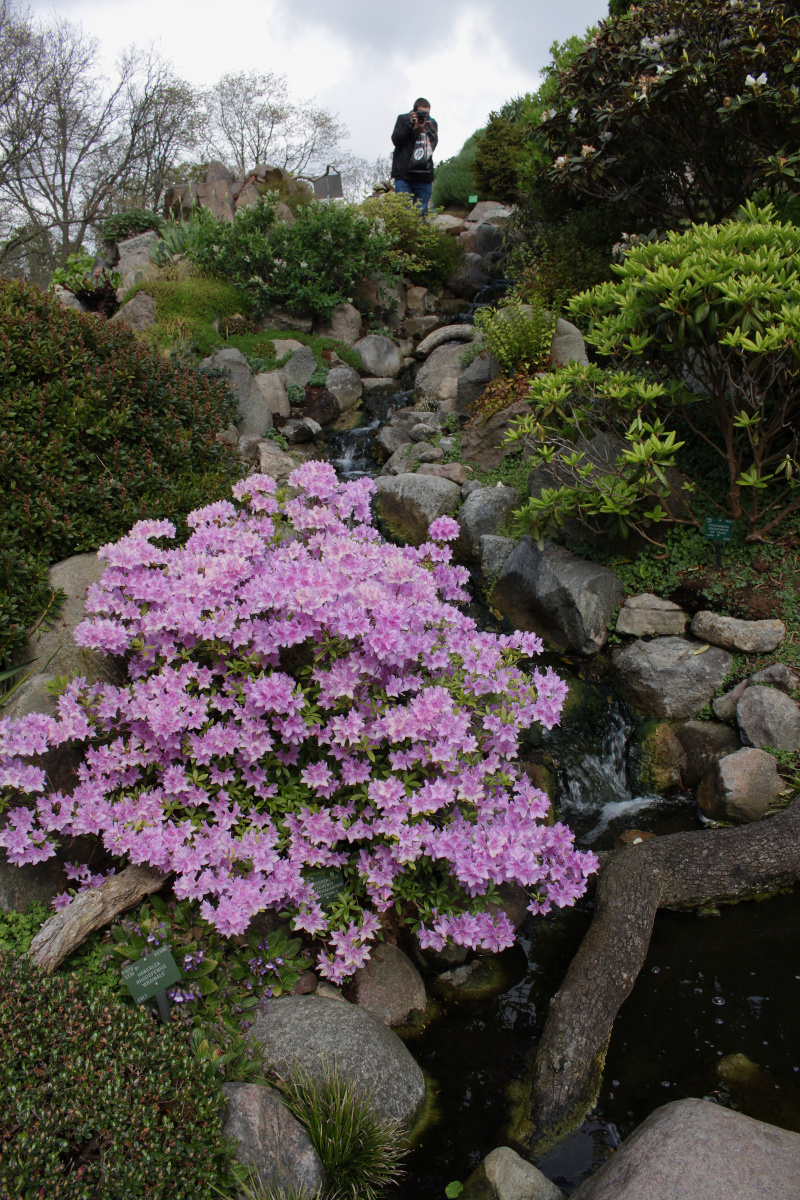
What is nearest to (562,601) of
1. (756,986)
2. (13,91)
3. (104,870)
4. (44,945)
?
(756,986)

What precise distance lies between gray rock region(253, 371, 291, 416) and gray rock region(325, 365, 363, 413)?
0.81m

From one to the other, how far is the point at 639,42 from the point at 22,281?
7.06 meters

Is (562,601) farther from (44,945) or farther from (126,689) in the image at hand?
(44,945)

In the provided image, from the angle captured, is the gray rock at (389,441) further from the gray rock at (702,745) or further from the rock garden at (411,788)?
the gray rock at (702,745)

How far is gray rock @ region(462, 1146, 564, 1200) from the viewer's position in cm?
246

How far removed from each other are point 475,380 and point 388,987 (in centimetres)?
Answer: 757

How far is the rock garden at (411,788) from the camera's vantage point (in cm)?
255

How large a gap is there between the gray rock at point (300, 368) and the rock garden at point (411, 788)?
16.0 feet

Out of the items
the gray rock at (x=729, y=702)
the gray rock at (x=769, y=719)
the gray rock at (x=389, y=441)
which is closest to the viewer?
the gray rock at (x=769, y=719)

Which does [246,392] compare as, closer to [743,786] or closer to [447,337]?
[447,337]

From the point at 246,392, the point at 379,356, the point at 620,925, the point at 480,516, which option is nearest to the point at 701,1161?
the point at 620,925

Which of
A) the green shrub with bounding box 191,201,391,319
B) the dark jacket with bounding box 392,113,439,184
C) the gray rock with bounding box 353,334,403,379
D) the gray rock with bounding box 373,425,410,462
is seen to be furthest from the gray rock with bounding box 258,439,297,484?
the dark jacket with bounding box 392,113,439,184

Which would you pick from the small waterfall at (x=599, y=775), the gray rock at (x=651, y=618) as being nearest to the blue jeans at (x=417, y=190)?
the gray rock at (x=651, y=618)

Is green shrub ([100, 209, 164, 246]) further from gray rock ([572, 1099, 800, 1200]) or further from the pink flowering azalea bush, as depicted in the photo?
gray rock ([572, 1099, 800, 1200])
